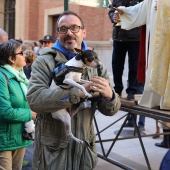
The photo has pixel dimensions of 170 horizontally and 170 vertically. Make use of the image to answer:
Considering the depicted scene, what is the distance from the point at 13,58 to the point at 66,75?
4.81 ft

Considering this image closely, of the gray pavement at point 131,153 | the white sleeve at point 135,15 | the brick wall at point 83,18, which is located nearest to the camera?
the white sleeve at point 135,15

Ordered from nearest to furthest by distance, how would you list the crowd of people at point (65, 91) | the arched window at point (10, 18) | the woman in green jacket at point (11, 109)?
the crowd of people at point (65, 91), the woman in green jacket at point (11, 109), the arched window at point (10, 18)

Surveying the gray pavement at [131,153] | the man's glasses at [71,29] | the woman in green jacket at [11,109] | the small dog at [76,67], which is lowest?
the gray pavement at [131,153]

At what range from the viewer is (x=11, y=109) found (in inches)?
122

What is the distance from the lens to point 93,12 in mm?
14227

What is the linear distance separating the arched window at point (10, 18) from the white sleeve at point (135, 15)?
57.1 ft

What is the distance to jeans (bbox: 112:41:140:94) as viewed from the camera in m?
4.75

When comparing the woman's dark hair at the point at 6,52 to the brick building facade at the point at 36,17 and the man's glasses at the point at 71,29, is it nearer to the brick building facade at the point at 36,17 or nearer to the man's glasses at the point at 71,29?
the man's glasses at the point at 71,29

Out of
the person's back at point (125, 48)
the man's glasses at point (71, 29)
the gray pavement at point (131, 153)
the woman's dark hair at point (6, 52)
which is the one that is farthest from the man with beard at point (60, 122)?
the gray pavement at point (131, 153)

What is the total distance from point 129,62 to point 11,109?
236 centimetres

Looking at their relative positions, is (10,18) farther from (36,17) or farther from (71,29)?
(71,29)

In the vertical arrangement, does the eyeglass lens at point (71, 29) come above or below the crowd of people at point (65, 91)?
above

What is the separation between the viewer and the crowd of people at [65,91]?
221 cm


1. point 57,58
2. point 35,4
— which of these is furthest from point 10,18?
point 57,58
